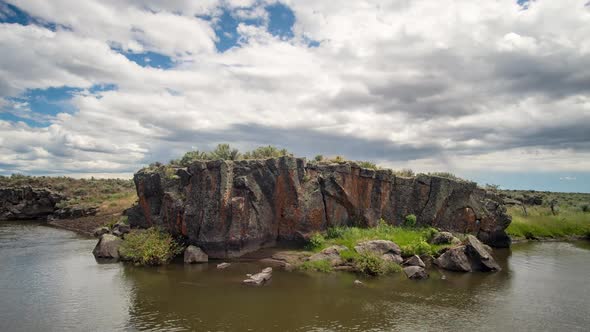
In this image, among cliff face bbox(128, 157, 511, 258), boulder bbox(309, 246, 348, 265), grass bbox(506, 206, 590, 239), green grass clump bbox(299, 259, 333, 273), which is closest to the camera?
green grass clump bbox(299, 259, 333, 273)

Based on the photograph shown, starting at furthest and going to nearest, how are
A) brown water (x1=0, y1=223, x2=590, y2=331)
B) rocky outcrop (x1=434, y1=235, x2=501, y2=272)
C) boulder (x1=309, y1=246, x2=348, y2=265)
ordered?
1. rocky outcrop (x1=434, y1=235, x2=501, y2=272)
2. boulder (x1=309, y1=246, x2=348, y2=265)
3. brown water (x1=0, y1=223, x2=590, y2=331)

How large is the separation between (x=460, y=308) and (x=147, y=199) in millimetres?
28227

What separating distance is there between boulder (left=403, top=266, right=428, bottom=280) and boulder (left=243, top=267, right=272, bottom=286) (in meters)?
10.2

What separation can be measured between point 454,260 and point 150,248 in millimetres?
24318

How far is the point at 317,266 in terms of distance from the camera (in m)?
28.9

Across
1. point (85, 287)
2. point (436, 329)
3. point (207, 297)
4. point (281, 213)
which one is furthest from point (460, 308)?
point (85, 287)


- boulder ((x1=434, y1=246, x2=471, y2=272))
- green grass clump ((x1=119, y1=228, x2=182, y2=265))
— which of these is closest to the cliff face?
green grass clump ((x1=119, y1=228, x2=182, y2=265))

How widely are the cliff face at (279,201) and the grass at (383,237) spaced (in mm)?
1109

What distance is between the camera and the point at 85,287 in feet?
78.4

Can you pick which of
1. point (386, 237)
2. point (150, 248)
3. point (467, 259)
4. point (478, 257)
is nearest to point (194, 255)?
point (150, 248)

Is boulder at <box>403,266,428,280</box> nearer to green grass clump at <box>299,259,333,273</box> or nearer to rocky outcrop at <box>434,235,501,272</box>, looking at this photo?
rocky outcrop at <box>434,235,501,272</box>

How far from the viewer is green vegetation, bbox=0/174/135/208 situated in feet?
214

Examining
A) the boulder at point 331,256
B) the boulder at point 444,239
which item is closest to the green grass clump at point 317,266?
the boulder at point 331,256

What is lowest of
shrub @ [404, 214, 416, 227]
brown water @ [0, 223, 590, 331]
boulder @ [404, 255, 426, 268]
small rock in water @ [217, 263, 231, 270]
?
brown water @ [0, 223, 590, 331]
